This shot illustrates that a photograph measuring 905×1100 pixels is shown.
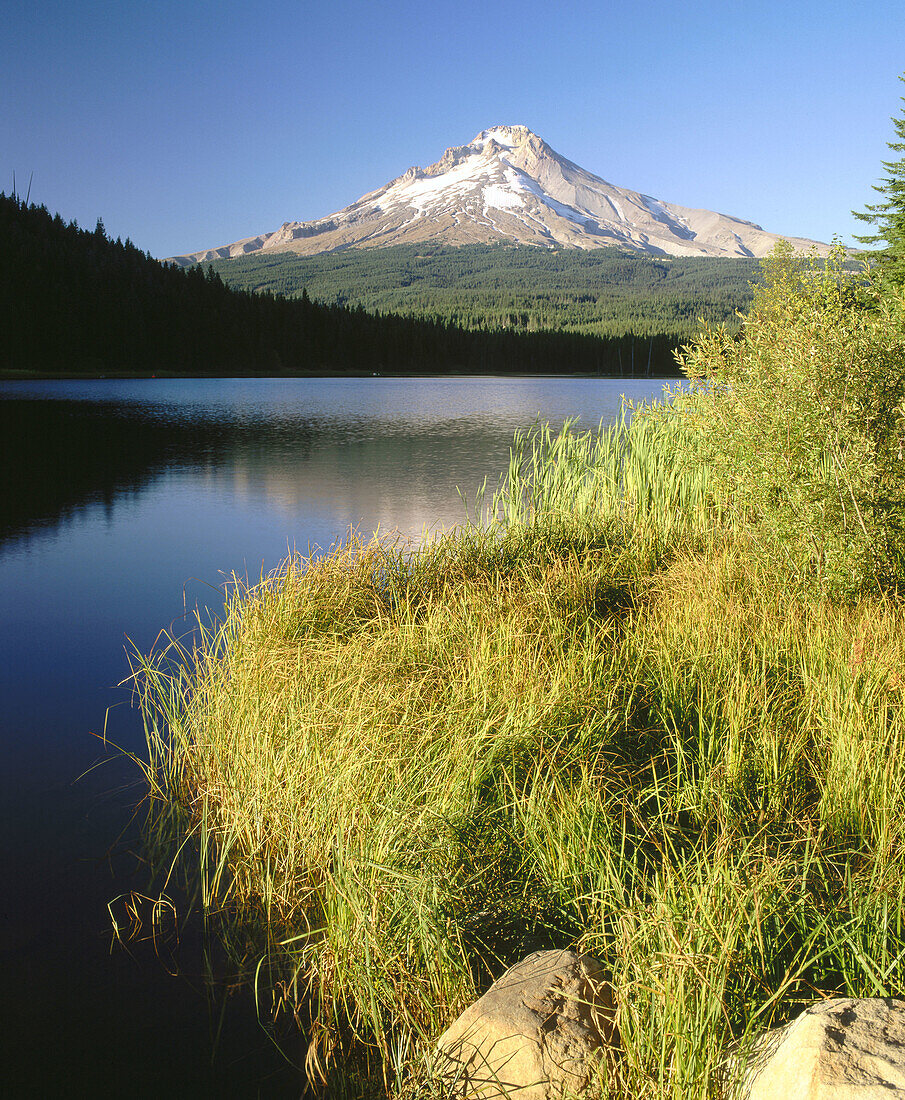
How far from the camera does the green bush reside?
5.25 m

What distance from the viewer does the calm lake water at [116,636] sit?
289 cm

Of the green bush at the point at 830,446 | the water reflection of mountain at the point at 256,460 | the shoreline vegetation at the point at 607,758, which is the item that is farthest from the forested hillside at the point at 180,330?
the green bush at the point at 830,446

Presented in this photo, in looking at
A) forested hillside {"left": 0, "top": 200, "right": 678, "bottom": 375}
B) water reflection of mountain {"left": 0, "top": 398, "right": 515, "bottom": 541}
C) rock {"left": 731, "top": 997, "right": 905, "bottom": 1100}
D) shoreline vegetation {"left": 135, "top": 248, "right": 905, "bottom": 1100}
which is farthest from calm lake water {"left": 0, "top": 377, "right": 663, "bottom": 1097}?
forested hillside {"left": 0, "top": 200, "right": 678, "bottom": 375}

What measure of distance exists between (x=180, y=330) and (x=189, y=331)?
80 centimetres

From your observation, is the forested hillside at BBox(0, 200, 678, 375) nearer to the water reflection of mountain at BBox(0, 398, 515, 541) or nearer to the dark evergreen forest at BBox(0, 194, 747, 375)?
the dark evergreen forest at BBox(0, 194, 747, 375)

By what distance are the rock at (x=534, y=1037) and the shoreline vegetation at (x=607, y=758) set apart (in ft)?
0.28

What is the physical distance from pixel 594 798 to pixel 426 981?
36.5 inches

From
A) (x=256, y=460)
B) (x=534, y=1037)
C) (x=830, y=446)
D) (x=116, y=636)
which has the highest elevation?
(x=830, y=446)

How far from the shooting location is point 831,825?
308 cm

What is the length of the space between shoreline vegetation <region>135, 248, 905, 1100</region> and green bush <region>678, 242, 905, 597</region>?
22 millimetres

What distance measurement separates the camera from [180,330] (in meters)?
69.0

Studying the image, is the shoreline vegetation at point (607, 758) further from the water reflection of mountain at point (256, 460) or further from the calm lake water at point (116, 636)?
the water reflection of mountain at point (256, 460)

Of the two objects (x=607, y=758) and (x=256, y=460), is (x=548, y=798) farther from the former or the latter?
(x=256, y=460)

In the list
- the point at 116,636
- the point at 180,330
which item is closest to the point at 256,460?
the point at 116,636
